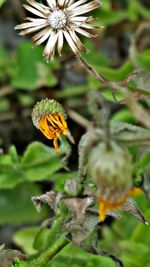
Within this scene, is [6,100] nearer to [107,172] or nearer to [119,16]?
[119,16]

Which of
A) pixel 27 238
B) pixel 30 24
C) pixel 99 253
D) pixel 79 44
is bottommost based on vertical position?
pixel 27 238

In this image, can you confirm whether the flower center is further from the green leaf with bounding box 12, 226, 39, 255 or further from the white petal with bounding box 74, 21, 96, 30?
the green leaf with bounding box 12, 226, 39, 255

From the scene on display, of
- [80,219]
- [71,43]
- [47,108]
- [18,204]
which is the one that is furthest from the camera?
[18,204]

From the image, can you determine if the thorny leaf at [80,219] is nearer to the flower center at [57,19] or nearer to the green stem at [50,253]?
the green stem at [50,253]

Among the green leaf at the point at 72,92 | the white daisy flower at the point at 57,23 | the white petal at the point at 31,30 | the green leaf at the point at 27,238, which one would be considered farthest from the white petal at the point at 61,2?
the green leaf at the point at 72,92

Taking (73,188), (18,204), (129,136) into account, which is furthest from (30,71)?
(129,136)

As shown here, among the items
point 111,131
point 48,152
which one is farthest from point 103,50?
point 111,131

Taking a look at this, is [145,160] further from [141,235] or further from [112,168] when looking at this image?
[112,168]
